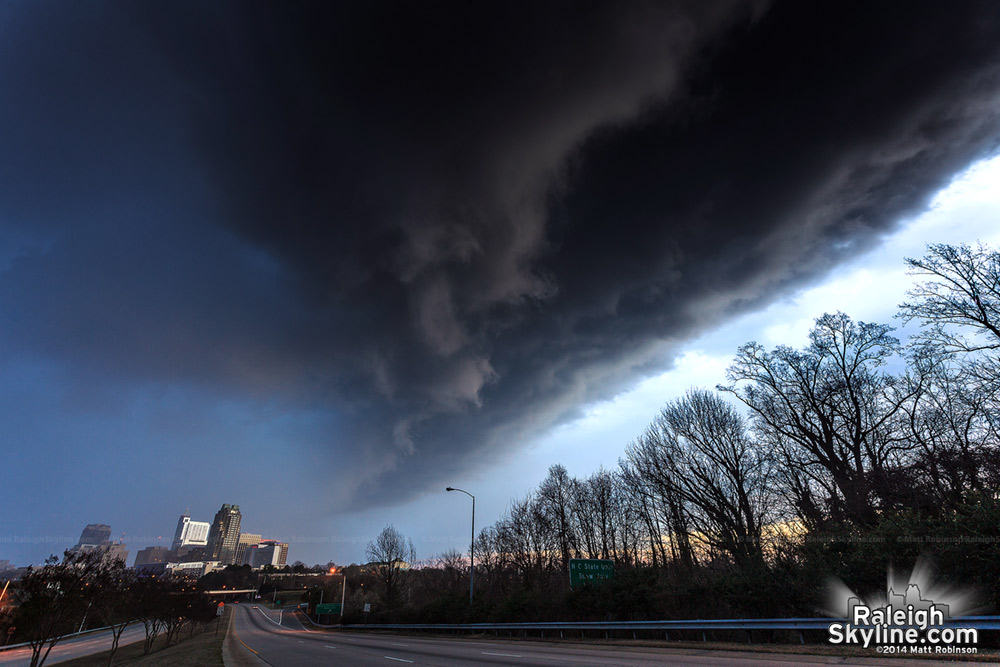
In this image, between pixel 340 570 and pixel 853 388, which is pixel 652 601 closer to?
pixel 853 388

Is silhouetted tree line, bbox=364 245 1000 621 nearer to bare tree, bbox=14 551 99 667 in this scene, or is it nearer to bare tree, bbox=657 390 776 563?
bare tree, bbox=657 390 776 563

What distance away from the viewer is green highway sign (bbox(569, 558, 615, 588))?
26641 millimetres

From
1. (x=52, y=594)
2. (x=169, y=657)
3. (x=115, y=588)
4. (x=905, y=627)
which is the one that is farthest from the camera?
(x=115, y=588)

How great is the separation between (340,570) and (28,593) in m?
41.8

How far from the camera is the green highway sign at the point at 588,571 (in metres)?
26.6

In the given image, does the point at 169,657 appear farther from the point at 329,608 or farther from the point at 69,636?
the point at 69,636

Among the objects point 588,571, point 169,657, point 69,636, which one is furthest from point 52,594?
point 69,636

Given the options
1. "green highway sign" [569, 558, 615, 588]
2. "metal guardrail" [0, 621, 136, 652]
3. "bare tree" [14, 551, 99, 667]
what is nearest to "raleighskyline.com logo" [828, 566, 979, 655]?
"green highway sign" [569, 558, 615, 588]

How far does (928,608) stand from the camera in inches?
496

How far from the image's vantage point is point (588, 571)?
2706 cm

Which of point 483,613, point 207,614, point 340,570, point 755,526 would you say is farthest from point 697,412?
point 207,614

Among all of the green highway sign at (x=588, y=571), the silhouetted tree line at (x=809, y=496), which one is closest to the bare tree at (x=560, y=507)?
the silhouetted tree line at (x=809, y=496)

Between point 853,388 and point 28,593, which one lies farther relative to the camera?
point 853,388

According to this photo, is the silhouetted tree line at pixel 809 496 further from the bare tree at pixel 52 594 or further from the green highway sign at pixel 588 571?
the bare tree at pixel 52 594
